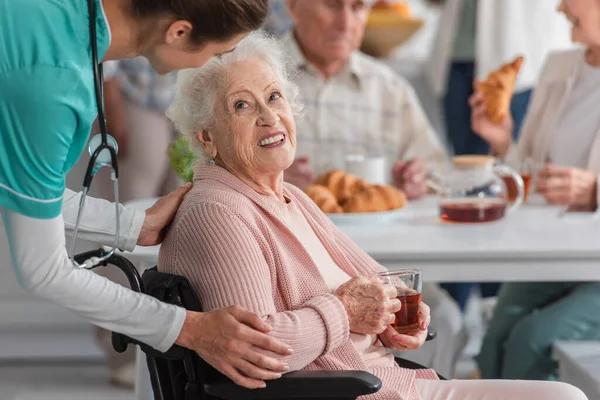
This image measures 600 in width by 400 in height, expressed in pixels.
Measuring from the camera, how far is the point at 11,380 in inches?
128

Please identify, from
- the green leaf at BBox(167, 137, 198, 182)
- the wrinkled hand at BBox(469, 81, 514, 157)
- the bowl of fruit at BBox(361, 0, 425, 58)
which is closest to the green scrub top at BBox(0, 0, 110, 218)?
the green leaf at BBox(167, 137, 198, 182)

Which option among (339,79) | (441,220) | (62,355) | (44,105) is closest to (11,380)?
(62,355)

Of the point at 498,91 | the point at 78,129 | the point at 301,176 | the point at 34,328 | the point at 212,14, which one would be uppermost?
the point at 212,14

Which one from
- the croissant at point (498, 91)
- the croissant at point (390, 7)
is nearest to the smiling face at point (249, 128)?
the croissant at point (498, 91)

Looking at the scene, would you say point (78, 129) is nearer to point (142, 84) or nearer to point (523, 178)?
point (523, 178)

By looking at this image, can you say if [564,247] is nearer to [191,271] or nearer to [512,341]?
[512,341]

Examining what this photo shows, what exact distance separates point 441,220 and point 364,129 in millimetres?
824

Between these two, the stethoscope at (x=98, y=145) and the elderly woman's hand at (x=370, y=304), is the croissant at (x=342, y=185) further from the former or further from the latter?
the stethoscope at (x=98, y=145)

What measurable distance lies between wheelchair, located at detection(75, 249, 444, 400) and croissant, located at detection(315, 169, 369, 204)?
0.86 m

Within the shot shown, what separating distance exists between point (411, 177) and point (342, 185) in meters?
0.38

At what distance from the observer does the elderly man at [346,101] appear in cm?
288

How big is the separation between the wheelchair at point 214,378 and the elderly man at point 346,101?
61.4 inches

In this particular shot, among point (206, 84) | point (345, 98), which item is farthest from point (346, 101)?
point (206, 84)

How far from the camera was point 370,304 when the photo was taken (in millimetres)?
1470
